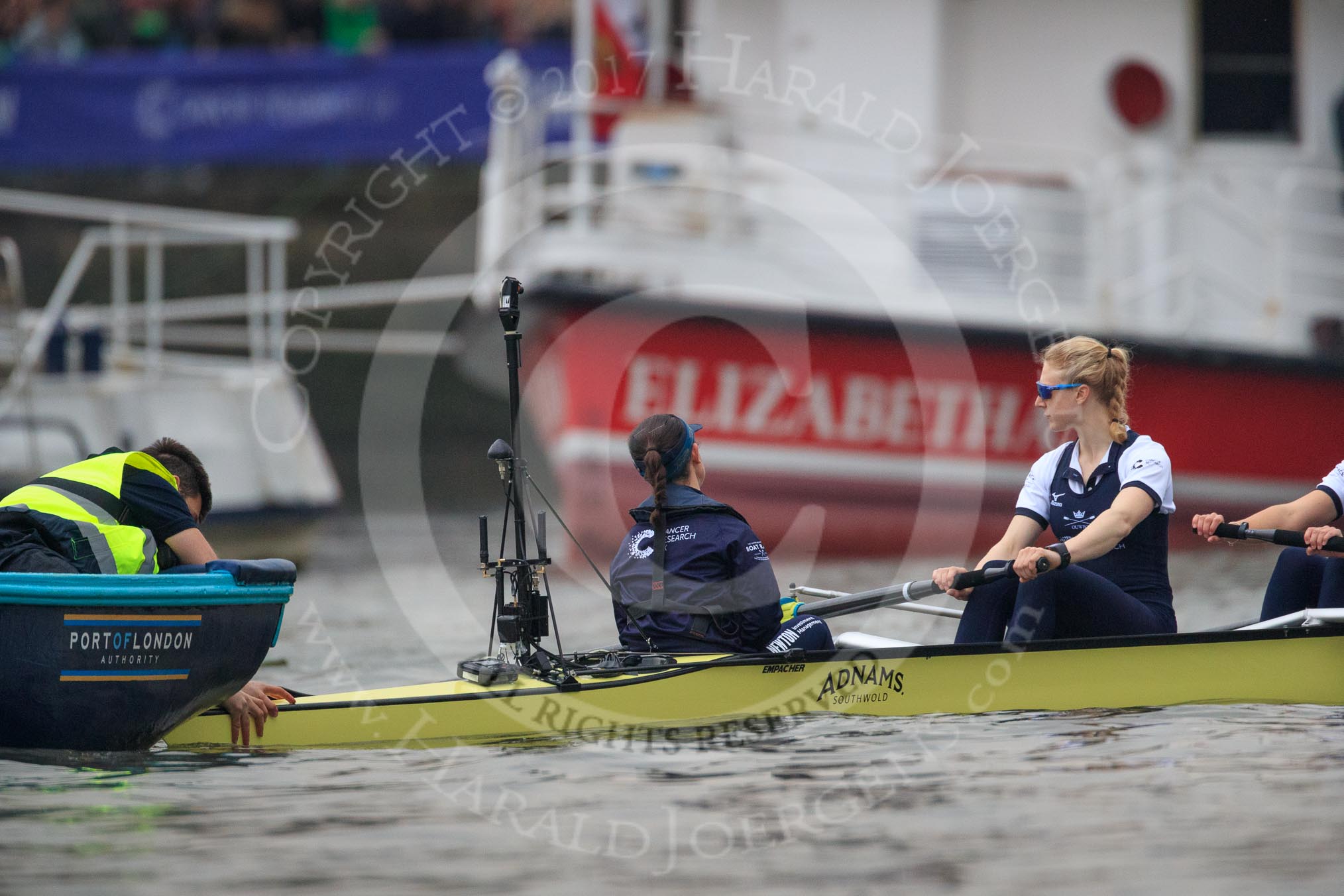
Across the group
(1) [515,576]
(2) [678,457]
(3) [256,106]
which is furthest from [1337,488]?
(3) [256,106]

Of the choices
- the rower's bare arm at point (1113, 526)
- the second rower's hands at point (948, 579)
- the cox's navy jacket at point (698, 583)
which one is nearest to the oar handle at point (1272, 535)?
the rower's bare arm at point (1113, 526)

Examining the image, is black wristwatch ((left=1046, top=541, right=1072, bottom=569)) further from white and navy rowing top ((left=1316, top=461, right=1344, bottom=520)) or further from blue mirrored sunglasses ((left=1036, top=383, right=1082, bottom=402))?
white and navy rowing top ((left=1316, top=461, right=1344, bottom=520))

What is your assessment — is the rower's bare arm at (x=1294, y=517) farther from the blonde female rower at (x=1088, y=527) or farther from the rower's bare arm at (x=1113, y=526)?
the rower's bare arm at (x=1113, y=526)

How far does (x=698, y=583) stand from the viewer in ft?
18.6

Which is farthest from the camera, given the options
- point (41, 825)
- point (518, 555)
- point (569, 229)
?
point (569, 229)

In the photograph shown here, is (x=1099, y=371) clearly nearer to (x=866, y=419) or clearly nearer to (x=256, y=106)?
(x=866, y=419)

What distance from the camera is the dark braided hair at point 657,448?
561 centimetres

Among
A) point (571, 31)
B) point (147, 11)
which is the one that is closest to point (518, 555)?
point (571, 31)

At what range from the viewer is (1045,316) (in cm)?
1057

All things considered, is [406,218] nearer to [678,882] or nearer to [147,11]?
[147,11]

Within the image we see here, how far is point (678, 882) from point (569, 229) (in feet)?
22.4

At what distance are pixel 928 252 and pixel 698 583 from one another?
5656mm

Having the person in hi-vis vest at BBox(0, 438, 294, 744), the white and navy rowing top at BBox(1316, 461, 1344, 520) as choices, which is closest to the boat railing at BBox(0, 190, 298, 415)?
the person in hi-vis vest at BBox(0, 438, 294, 744)

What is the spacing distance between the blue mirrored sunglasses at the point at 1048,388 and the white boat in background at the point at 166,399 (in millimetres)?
6860
